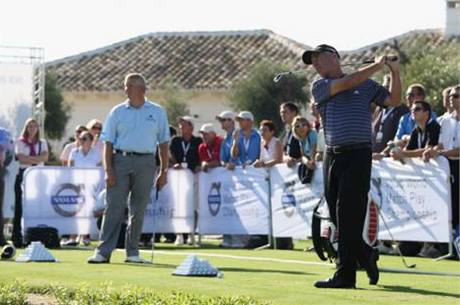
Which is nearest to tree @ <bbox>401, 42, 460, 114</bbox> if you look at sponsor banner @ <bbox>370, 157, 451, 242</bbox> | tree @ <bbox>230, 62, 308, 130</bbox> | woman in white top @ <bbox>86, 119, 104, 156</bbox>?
tree @ <bbox>230, 62, 308, 130</bbox>

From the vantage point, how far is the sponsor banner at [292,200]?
66.1ft

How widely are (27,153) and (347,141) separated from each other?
1151cm

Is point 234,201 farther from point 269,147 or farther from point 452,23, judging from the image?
point 452,23

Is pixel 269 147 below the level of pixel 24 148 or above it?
below

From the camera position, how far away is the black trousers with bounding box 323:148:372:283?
38.4ft

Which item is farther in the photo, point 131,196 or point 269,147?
point 269,147

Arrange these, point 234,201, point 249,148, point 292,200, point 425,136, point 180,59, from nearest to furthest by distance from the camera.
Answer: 1. point 425,136
2. point 292,200
3. point 249,148
4. point 234,201
5. point 180,59

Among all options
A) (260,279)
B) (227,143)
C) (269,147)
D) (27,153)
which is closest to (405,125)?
(269,147)

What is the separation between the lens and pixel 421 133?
17.7m

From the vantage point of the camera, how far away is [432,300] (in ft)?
34.9

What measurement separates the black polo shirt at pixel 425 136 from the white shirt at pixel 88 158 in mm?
6944

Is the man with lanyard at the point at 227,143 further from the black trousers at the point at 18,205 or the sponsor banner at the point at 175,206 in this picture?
the black trousers at the point at 18,205

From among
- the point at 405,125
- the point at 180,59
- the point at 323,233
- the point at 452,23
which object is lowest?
the point at 323,233

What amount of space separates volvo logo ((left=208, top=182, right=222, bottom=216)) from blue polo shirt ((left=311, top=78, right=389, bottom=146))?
421 inches
